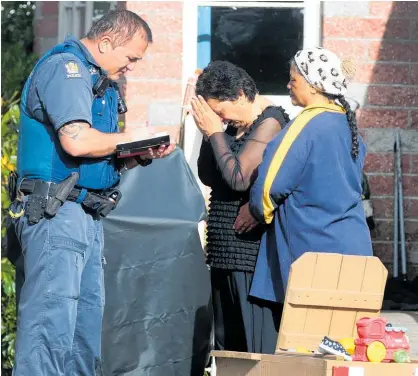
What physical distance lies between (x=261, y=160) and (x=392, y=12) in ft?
8.94

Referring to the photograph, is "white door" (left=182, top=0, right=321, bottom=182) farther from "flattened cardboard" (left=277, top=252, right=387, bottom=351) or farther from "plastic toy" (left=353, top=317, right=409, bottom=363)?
"plastic toy" (left=353, top=317, right=409, bottom=363)

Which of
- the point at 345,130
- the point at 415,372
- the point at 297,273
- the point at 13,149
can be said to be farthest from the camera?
the point at 13,149

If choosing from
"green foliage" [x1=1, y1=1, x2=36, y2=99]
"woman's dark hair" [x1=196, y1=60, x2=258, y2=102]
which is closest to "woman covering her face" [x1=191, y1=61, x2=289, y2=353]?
"woman's dark hair" [x1=196, y1=60, x2=258, y2=102]

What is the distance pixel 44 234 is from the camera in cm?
506

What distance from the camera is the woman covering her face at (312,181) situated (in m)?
4.93

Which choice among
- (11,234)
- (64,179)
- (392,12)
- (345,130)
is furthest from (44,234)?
(392,12)

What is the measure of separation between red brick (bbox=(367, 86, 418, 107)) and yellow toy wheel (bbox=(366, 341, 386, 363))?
146 inches

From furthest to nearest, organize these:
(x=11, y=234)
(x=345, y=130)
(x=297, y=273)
→ (x=11, y=234), (x=345, y=130), (x=297, y=273)

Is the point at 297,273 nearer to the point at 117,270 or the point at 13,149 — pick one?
the point at 117,270

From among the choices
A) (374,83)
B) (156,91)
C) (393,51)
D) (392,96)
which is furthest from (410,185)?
(156,91)

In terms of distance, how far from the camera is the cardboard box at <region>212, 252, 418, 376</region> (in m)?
4.41

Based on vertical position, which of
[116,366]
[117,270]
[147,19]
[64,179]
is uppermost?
[147,19]

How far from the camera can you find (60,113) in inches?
195

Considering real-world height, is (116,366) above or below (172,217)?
below
